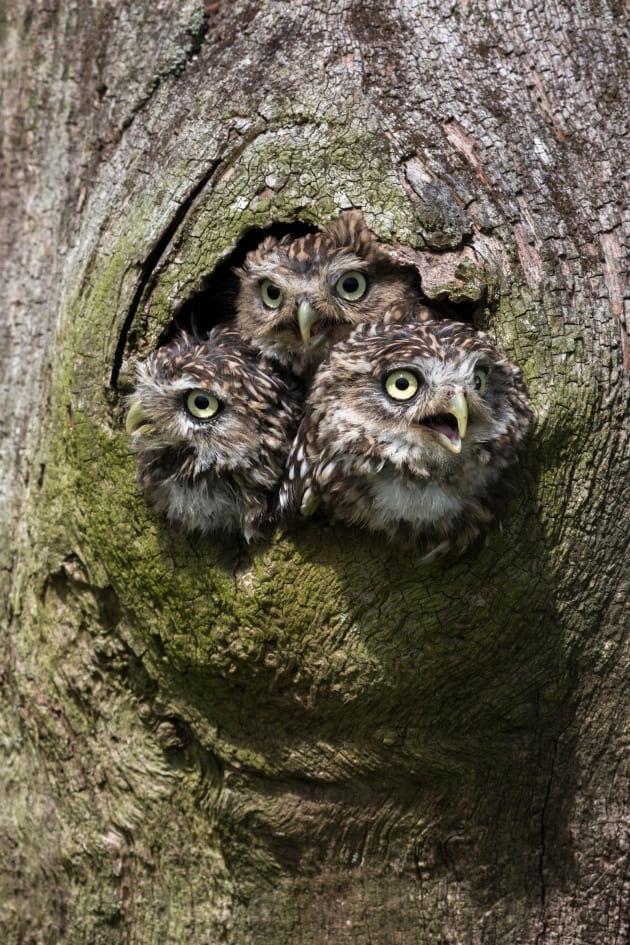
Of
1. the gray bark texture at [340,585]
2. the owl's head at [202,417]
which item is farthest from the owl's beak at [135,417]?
the gray bark texture at [340,585]

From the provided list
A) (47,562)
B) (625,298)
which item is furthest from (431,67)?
(47,562)

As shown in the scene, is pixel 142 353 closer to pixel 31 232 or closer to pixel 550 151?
pixel 31 232

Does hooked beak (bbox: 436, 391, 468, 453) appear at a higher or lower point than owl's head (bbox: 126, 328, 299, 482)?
higher

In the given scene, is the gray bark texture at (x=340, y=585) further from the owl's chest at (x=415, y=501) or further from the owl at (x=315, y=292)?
the owl at (x=315, y=292)

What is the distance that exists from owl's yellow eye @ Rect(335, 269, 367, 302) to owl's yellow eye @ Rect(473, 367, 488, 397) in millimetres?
658

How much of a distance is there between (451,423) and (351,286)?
29.8 inches

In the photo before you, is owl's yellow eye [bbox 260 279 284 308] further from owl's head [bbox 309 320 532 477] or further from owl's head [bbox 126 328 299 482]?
owl's head [bbox 309 320 532 477]

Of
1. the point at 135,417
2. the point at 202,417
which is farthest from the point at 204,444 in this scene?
the point at 135,417

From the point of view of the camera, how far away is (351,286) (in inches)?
124

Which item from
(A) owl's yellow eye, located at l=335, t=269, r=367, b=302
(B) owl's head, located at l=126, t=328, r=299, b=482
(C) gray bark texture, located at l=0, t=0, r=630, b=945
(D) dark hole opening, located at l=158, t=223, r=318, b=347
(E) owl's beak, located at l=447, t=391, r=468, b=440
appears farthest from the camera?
(A) owl's yellow eye, located at l=335, t=269, r=367, b=302

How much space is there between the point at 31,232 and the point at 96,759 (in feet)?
6.25

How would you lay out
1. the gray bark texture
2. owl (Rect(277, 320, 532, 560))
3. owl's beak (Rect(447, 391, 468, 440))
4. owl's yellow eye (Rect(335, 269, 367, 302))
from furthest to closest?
owl's yellow eye (Rect(335, 269, 367, 302)) → the gray bark texture → owl (Rect(277, 320, 532, 560)) → owl's beak (Rect(447, 391, 468, 440))

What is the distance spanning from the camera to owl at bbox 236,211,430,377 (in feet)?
10.0

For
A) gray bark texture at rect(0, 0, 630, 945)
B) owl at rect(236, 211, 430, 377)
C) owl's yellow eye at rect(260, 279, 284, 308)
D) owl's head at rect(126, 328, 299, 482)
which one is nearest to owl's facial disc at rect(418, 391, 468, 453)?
gray bark texture at rect(0, 0, 630, 945)
